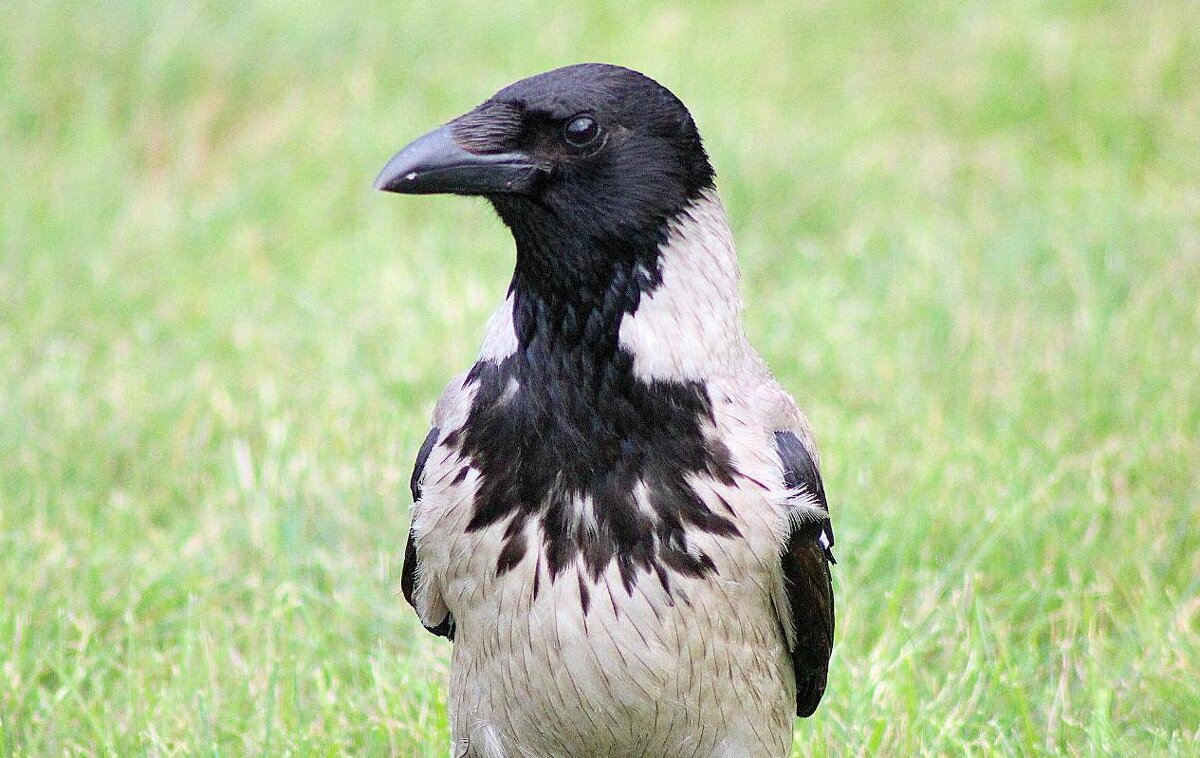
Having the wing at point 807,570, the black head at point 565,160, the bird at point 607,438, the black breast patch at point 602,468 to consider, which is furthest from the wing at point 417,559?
the wing at point 807,570

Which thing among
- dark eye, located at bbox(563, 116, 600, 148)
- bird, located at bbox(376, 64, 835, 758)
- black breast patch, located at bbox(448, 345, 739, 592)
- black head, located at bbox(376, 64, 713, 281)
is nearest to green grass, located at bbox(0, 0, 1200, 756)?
bird, located at bbox(376, 64, 835, 758)

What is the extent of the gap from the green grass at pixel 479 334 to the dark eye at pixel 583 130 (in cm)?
149

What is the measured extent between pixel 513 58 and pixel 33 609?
14.0ft

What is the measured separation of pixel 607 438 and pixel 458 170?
1.93ft

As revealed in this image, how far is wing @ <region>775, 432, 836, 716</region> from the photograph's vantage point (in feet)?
10.8

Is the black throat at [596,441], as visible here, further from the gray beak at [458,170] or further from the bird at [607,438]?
the gray beak at [458,170]

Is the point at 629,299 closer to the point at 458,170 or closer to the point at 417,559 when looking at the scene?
the point at 458,170

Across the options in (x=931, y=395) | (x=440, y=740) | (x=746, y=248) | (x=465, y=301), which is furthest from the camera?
(x=746, y=248)

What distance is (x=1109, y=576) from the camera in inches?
178

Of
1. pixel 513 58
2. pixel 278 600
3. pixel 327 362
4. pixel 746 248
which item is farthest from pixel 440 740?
pixel 513 58

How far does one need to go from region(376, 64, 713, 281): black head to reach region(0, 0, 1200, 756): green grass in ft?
4.49

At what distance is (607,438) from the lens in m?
3.14

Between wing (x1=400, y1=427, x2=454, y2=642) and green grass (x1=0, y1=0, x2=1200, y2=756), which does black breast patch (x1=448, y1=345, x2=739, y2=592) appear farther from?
Answer: green grass (x1=0, y1=0, x2=1200, y2=756)

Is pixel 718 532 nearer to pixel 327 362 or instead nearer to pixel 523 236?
pixel 523 236
